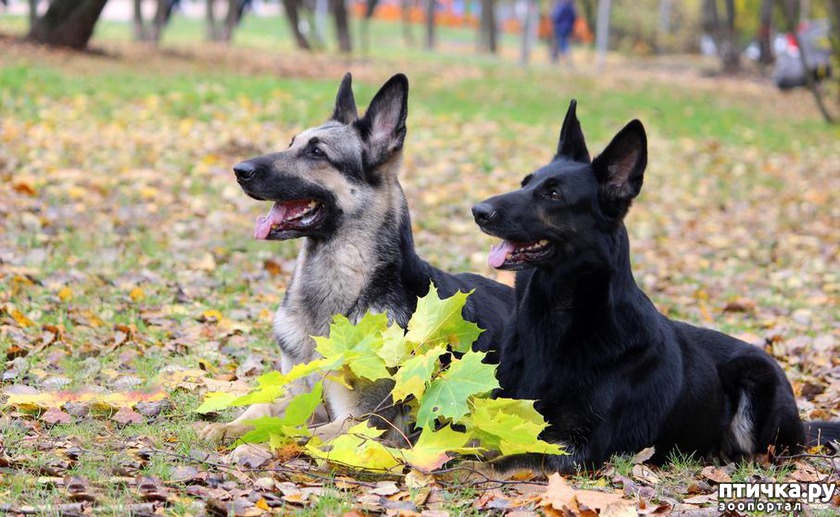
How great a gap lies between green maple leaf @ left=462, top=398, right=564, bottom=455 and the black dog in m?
0.21

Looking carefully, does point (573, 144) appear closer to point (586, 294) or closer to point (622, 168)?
point (622, 168)

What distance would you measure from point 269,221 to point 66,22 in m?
18.1

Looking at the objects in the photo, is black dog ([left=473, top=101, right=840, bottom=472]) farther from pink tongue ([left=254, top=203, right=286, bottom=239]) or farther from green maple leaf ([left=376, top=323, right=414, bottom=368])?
pink tongue ([left=254, top=203, right=286, bottom=239])

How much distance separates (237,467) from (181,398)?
1.20 m

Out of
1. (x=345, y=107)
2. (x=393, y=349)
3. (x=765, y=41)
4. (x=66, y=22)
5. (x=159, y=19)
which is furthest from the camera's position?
(x=765, y=41)

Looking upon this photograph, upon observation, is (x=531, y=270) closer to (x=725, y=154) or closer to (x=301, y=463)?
(x=301, y=463)

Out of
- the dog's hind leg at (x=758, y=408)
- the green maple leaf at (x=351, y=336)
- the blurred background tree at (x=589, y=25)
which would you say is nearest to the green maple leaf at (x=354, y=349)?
the green maple leaf at (x=351, y=336)

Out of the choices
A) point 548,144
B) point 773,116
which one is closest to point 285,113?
point 548,144

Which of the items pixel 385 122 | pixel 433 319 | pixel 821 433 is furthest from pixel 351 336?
pixel 821 433

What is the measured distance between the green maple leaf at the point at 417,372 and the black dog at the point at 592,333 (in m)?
0.57

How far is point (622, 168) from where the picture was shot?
15.9ft

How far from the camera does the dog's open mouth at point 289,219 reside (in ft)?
17.2

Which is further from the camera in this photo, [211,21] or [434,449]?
[211,21]

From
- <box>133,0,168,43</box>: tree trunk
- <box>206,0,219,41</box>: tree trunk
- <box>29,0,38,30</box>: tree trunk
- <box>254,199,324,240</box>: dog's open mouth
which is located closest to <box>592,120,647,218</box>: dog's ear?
<box>254,199,324,240</box>: dog's open mouth
